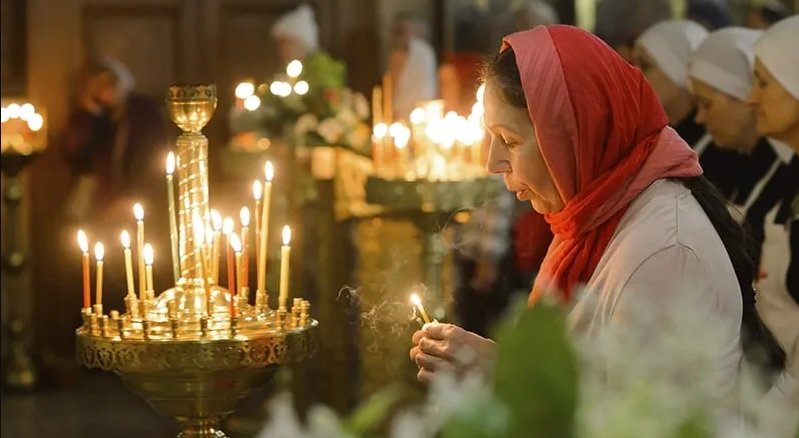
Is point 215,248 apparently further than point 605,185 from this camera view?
Yes

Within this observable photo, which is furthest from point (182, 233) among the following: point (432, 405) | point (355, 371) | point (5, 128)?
point (5, 128)

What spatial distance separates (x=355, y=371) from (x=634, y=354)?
234 inches

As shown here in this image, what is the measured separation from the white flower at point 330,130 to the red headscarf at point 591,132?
13.4 ft

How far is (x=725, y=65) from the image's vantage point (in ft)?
18.4

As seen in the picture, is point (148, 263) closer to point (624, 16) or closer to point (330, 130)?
point (330, 130)

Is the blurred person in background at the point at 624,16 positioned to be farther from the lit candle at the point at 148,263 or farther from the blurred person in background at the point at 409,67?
the lit candle at the point at 148,263

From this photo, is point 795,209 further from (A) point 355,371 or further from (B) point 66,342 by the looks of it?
(B) point 66,342

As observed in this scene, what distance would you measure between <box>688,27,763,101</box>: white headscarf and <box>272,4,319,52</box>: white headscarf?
379cm

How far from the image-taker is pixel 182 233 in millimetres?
2812

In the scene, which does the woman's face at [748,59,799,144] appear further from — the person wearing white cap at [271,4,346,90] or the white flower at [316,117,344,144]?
the person wearing white cap at [271,4,346,90]

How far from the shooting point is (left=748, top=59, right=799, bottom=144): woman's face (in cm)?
486

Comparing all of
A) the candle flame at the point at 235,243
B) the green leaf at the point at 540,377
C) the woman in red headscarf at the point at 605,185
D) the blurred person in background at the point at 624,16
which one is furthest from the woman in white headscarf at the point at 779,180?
the blurred person in background at the point at 624,16

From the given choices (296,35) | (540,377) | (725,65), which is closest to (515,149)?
(540,377)

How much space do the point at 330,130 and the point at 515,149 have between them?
13.7 ft
